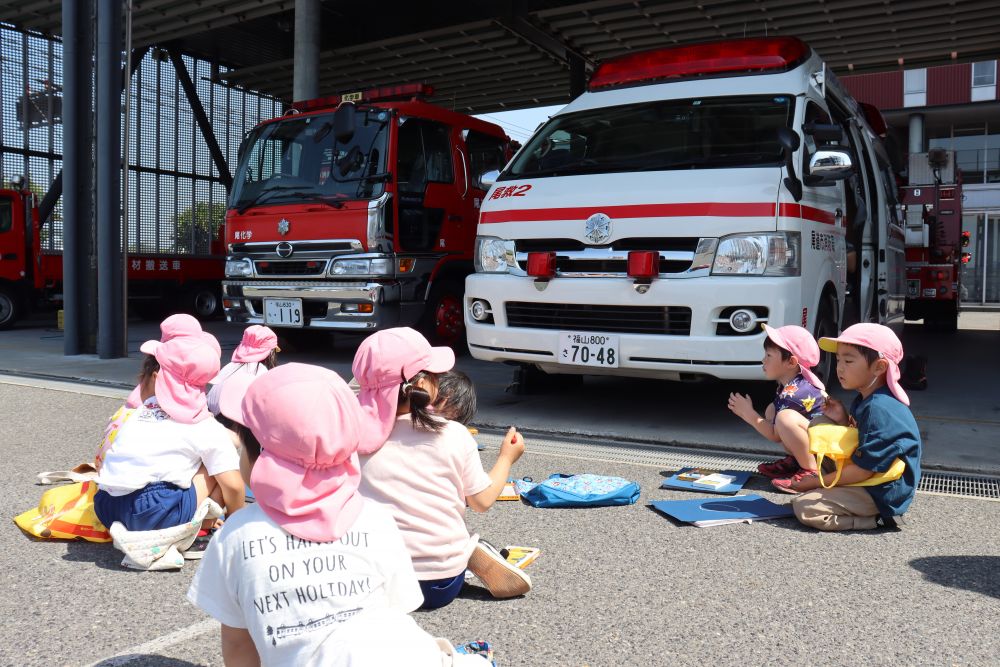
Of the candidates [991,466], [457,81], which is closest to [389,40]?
[457,81]

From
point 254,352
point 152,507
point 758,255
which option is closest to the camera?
point 152,507

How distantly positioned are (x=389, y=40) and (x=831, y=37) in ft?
22.5

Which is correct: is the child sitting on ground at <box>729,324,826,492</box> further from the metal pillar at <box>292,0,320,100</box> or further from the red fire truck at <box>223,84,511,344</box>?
the metal pillar at <box>292,0,320,100</box>

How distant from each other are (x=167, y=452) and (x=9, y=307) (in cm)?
1408

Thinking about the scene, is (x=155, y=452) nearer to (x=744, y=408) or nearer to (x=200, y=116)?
(x=744, y=408)

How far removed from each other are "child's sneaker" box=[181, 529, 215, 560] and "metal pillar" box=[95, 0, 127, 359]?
24.8 ft

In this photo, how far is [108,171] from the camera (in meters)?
10.5

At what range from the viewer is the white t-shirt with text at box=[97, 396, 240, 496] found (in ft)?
10.6

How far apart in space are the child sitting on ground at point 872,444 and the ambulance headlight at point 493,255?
268cm

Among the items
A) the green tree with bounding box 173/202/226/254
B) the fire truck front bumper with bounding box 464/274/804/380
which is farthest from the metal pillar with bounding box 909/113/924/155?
the fire truck front bumper with bounding box 464/274/804/380

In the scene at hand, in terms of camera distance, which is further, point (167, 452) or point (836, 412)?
point (836, 412)

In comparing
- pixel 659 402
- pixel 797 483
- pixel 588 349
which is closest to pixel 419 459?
pixel 797 483

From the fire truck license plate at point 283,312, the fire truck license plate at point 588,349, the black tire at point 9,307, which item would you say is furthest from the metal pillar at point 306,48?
the fire truck license plate at point 588,349

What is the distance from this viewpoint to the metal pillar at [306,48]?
12.5m
